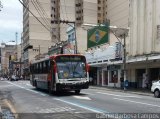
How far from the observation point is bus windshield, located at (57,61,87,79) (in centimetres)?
3031

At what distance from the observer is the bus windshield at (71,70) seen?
99.5 ft

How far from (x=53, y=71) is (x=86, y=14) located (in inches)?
4395

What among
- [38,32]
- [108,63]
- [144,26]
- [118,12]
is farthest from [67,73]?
[38,32]

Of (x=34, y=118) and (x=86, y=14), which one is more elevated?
(x=86, y=14)

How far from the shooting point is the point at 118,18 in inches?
5074

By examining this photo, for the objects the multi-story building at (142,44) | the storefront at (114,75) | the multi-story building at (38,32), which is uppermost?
the multi-story building at (38,32)

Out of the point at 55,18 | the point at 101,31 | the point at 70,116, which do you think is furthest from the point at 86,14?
the point at 70,116

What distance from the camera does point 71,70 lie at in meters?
30.5

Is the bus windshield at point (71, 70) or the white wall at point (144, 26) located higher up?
the white wall at point (144, 26)

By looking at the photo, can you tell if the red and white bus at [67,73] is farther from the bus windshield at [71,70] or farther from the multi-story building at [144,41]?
the multi-story building at [144,41]

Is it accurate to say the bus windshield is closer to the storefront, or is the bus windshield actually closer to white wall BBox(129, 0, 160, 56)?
white wall BBox(129, 0, 160, 56)

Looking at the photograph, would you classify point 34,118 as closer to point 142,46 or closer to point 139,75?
point 142,46

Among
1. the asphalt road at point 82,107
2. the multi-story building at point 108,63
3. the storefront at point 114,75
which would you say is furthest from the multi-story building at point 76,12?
the asphalt road at point 82,107

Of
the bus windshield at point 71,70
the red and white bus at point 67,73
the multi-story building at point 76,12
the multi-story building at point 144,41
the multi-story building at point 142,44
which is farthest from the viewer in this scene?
the multi-story building at point 76,12
